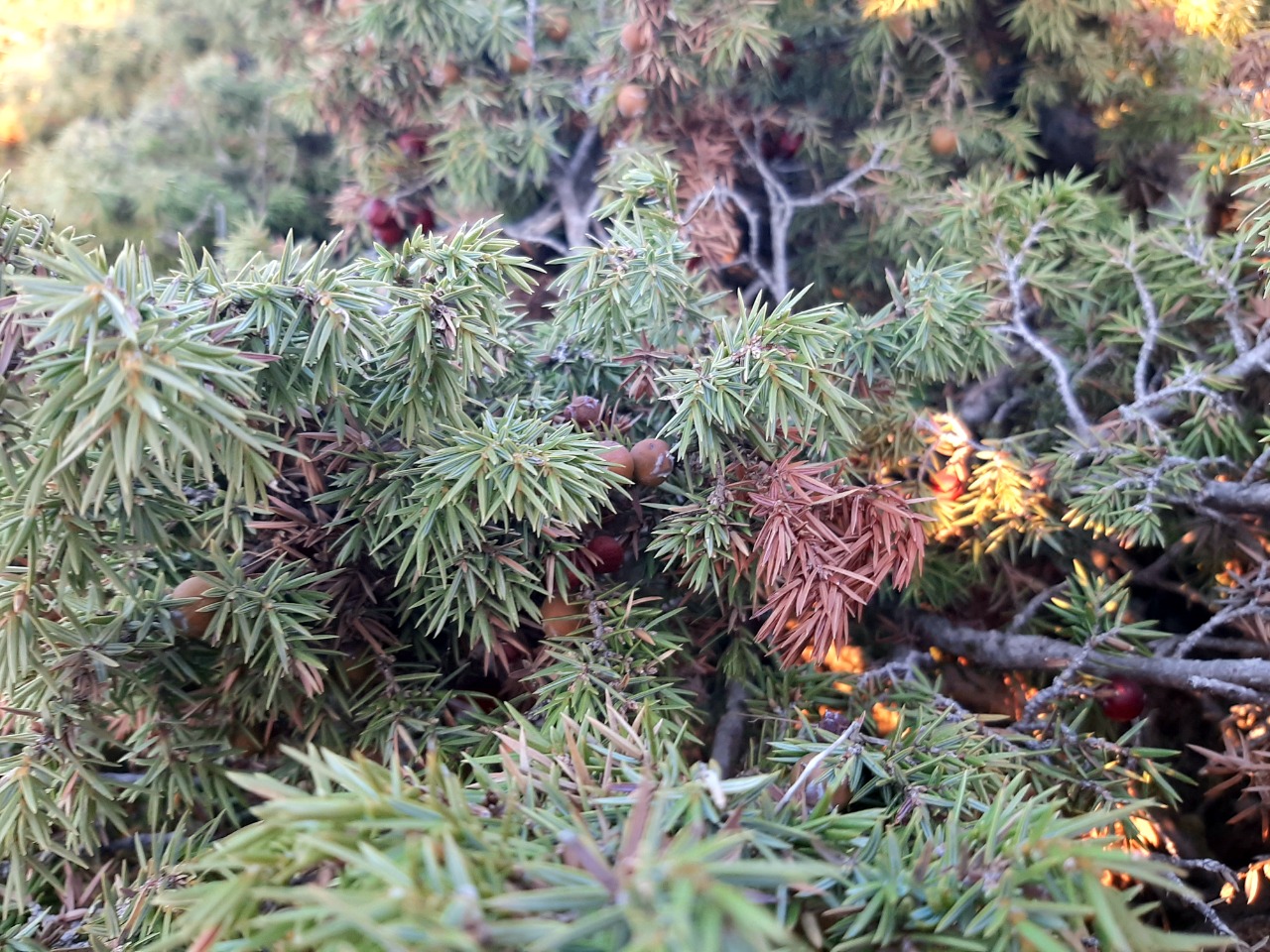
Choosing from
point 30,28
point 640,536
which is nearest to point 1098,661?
point 640,536

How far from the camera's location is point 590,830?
0.57 meters

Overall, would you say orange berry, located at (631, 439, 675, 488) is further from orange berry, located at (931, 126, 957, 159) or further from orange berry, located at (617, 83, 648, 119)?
orange berry, located at (931, 126, 957, 159)

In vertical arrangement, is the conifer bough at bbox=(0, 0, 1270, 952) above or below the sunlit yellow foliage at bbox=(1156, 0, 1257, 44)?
below

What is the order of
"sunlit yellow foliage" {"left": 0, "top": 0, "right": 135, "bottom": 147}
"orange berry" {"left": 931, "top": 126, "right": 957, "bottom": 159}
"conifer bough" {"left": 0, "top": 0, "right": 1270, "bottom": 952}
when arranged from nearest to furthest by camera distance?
"conifer bough" {"left": 0, "top": 0, "right": 1270, "bottom": 952} → "orange berry" {"left": 931, "top": 126, "right": 957, "bottom": 159} → "sunlit yellow foliage" {"left": 0, "top": 0, "right": 135, "bottom": 147}

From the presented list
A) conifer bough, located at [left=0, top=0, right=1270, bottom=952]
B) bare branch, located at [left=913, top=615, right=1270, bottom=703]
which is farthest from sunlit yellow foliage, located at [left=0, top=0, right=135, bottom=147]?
bare branch, located at [left=913, top=615, right=1270, bottom=703]

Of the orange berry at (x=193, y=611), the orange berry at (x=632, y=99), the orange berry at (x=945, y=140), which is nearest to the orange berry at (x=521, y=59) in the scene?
the orange berry at (x=632, y=99)

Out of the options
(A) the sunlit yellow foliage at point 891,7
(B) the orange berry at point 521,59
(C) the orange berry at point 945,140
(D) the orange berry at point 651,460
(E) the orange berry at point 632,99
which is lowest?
(D) the orange berry at point 651,460

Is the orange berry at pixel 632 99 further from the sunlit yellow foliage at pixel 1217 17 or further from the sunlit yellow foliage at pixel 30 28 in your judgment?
the sunlit yellow foliage at pixel 30 28

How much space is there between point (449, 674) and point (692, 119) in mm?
1164

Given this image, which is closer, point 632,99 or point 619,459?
point 619,459

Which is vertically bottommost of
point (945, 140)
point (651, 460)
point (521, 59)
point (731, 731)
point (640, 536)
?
point (731, 731)

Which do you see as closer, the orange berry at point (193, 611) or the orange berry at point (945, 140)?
the orange berry at point (193, 611)

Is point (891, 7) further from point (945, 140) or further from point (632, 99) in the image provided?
point (632, 99)

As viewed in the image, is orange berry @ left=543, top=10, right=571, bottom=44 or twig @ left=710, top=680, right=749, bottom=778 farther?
orange berry @ left=543, top=10, right=571, bottom=44
